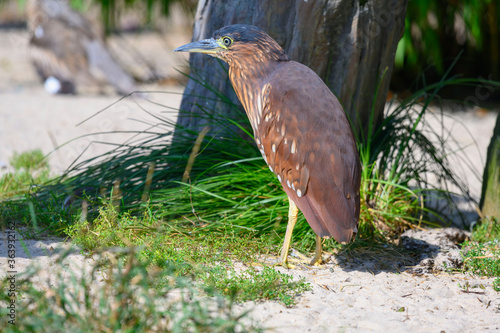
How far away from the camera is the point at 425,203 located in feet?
14.3

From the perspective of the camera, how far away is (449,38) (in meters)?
8.95

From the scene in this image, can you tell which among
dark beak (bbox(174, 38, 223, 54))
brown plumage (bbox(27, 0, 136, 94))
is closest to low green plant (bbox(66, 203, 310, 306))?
dark beak (bbox(174, 38, 223, 54))

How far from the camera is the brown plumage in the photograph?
8.41m

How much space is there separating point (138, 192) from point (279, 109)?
1.21 m

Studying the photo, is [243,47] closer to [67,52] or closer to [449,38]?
[67,52]

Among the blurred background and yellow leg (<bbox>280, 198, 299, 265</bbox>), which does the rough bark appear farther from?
the blurred background

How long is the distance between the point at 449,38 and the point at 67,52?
632cm

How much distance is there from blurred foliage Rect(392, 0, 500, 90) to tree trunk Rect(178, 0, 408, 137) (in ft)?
12.1

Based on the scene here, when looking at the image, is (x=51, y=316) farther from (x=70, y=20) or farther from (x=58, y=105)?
(x=70, y=20)

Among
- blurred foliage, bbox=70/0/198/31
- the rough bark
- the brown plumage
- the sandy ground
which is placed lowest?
the sandy ground

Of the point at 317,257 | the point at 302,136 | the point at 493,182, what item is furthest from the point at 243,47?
the point at 493,182

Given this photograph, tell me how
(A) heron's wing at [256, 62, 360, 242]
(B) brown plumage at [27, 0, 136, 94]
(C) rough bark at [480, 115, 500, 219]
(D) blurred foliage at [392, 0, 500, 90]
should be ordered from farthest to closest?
(B) brown plumage at [27, 0, 136, 94]
(D) blurred foliage at [392, 0, 500, 90]
(C) rough bark at [480, 115, 500, 219]
(A) heron's wing at [256, 62, 360, 242]

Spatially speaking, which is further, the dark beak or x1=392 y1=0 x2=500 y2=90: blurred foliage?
x1=392 y1=0 x2=500 y2=90: blurred foliage

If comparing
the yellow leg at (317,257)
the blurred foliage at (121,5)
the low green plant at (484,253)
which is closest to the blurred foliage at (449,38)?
the blurred foliage at (121,5)
